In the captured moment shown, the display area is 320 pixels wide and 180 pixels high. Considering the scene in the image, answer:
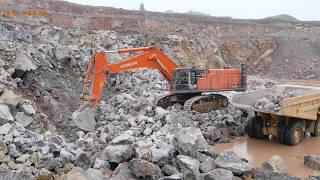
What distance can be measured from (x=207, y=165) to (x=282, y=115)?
12.1 ft

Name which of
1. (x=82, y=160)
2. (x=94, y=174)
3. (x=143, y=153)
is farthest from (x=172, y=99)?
(x=94, y=174)

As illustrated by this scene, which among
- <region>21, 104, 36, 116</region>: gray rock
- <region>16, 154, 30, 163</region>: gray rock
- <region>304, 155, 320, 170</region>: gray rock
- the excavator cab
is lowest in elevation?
<region>304, 155, 320, 170</region>: gray rock

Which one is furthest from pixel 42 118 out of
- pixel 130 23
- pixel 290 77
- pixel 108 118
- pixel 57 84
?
pixel 290 77

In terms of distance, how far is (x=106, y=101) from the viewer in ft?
45.7

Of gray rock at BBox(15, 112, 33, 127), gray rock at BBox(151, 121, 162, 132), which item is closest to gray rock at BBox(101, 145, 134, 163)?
gray rock at BBox(151, 121, 162, 132)

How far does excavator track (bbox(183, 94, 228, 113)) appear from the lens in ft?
42.5

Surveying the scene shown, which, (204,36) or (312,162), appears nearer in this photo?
(312,162)

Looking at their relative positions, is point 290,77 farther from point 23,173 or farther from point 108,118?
point 23,173

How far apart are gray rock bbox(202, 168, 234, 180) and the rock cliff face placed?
13906 mm

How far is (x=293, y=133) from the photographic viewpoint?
11.6 metres

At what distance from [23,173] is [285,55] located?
25.4 m

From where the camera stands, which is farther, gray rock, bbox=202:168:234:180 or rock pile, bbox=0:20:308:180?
rock pile, bbox=0:20:308:180

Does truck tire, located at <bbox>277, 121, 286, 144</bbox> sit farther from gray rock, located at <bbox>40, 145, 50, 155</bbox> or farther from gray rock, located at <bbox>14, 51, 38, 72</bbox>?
gray rock, located at <bbox>14, 51, 38, 72</bbox>

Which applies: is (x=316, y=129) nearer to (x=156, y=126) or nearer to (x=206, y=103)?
(x=206, y=103)
